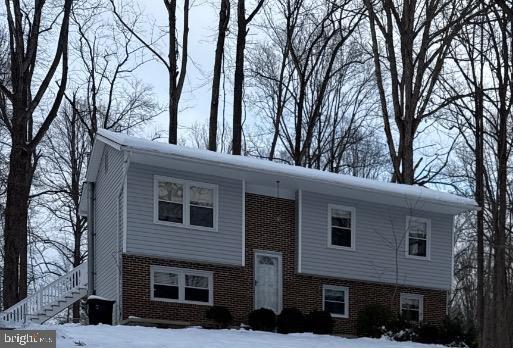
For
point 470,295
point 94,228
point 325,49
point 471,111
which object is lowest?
point 470,295

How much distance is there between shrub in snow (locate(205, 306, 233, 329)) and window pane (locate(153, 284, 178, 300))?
103 centimetres

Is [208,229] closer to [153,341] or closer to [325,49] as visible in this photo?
[153,341]

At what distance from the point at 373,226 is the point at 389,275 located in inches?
62.9

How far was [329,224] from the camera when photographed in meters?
23.7

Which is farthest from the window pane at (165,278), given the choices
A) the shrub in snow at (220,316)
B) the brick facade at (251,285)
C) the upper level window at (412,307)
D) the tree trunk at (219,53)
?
the tree trunk at (219,53)

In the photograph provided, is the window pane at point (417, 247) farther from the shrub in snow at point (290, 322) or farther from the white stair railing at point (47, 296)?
the white stair railing at point (47, 296)

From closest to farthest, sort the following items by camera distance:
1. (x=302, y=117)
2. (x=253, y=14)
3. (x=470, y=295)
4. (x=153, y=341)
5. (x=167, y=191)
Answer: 1. (x=153, y=341)
2. (x=167, y=191)
3. (x=253, y=14)
4. (x=302, y=117)
5. (x=470, y=295)

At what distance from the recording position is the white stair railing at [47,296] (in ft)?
72.2

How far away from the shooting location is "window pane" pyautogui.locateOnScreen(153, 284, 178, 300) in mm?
20641

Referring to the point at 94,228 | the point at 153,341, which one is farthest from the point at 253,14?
the point at 153,341

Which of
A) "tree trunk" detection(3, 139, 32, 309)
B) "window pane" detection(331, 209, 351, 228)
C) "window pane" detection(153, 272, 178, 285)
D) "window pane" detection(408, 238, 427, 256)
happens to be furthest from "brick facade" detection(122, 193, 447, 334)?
"tree trunk" detection(3, 139, 32, 309)

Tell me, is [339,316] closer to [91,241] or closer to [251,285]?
[251,285]

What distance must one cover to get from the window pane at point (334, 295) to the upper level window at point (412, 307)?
7.24 ft

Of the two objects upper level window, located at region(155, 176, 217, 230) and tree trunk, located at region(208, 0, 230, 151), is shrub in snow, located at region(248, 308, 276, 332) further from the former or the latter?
tree trunk, located at region(208, 0, 230, 151)
